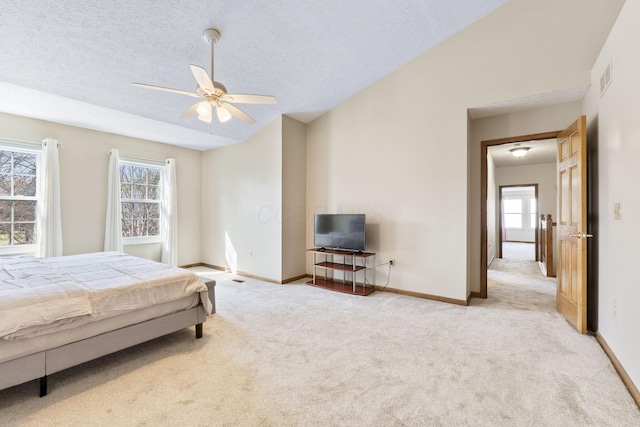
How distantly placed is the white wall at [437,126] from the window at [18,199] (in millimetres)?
4500

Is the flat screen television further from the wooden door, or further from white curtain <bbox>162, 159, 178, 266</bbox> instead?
white curtain <bbox>162, 159, 178, 266</bbox>

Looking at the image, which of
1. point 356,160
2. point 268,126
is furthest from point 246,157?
point 356,160

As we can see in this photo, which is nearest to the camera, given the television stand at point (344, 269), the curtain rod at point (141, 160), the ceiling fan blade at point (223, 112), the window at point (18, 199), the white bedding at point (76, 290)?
the white bedding at point (76, 290)

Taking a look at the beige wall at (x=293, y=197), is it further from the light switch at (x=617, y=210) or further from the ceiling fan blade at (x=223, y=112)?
the light switch at (x=617, y=210)

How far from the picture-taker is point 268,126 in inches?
204

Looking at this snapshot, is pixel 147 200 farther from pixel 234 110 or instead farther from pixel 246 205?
pixel 234 110

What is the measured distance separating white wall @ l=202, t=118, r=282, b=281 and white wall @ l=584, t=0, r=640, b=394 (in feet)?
13.1

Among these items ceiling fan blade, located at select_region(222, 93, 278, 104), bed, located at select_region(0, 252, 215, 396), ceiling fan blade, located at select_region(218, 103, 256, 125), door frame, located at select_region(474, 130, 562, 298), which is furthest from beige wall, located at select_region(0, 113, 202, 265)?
door frame, located at select_region(474, 130, 562, 298)

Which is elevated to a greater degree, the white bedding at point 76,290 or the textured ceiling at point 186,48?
the textured ceiling at point 186,48

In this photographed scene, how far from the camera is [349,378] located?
6.99 ft

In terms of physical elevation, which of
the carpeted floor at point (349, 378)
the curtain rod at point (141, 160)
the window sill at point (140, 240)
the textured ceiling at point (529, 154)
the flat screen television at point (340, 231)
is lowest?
the carpeted floor at point (349, 378)

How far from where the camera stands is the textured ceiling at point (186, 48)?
269 centimetres

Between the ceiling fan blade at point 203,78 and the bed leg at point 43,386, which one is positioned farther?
the ceiling fan blade at point 203,78

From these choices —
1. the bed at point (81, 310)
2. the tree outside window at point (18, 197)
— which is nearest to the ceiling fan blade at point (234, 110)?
the bed at point (81, 310)
